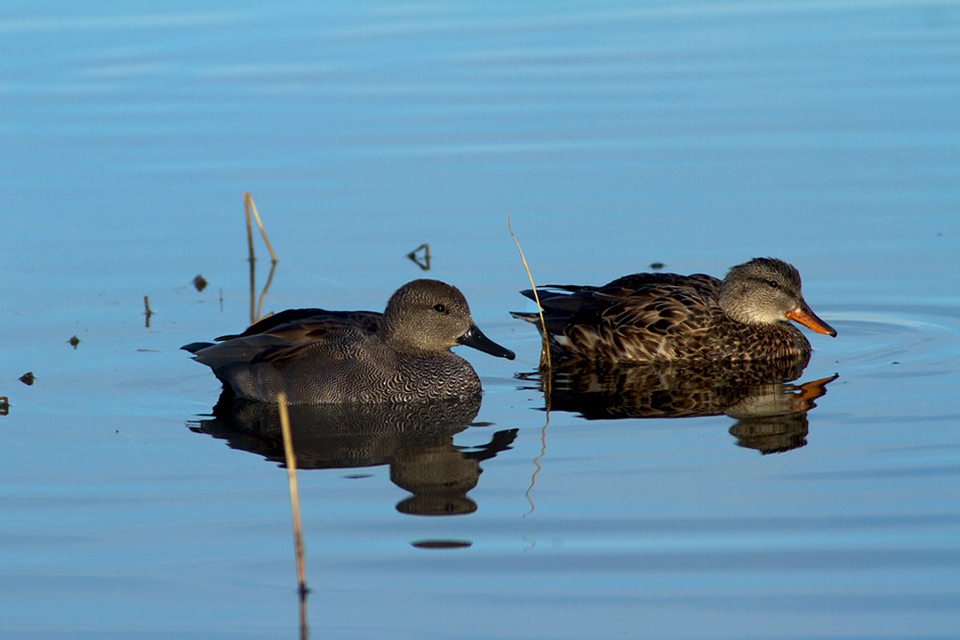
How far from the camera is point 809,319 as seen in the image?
31.7 feet

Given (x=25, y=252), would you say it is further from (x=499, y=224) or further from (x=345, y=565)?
(x=345, y=565)

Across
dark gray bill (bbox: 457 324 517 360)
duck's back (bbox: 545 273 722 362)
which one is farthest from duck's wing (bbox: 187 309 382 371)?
duck's back (bbox: 545 273 722 362)

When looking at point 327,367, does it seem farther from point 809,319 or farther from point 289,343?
point 809,319

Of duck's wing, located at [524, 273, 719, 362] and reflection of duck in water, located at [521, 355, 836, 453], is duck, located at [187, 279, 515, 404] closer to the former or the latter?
reflection of duck in water, located at [521, 355, 836, 453]

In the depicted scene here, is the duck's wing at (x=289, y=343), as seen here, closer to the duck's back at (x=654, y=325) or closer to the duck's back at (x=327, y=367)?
the duck's back at (x=327, y=367)

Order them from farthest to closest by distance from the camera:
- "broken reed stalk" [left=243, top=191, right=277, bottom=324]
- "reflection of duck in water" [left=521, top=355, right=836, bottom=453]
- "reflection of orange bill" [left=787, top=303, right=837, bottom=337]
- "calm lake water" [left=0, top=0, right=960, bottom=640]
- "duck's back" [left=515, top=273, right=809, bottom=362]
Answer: "broken reed stalk" [left=243, top=191, right=277, bottom=324] < "duck's back" [left=515, top=273, right=809, bottom=362] < "reflection of orange bill" [left=787, top=303, right=837, bottom=337] < "reflection of duck in water" [left=521, top=355, right=836, bottom=453] < "calm lake water" [left=0, top=0, right=960, bottom=640]

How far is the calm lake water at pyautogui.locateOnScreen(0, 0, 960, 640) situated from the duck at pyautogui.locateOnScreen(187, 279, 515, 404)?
320 millimetres

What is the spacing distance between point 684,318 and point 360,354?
2534mm

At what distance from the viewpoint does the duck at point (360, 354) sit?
28.3 ft

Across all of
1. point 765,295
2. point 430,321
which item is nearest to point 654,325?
point 765,295

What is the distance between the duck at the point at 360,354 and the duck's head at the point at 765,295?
2045 mm

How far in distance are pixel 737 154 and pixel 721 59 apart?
159 inches

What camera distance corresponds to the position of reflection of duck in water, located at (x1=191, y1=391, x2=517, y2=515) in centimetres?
689

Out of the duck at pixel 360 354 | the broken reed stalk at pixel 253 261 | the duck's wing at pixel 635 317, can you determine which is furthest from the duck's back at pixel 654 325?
the broken reed stalk at pixel 253 261
